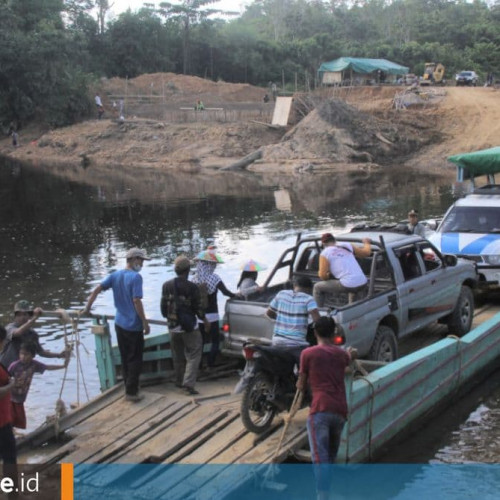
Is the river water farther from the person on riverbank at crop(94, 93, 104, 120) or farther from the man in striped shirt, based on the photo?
the person on riverbank at crop(94, 93, 104, 120)

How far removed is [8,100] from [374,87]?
31435 millimetres

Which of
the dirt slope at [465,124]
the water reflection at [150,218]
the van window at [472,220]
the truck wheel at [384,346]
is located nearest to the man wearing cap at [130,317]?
the water reflection at [150,218]

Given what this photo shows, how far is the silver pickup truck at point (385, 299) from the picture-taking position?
8.66 meters

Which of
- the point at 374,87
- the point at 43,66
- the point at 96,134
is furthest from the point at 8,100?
the point at 374,87

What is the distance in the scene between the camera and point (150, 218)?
27734mm

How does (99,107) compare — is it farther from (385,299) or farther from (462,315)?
(385,299)

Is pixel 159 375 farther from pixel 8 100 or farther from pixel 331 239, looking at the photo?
pixel 8 100

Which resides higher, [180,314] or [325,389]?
[180,314]

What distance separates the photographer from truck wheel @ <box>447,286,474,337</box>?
10.8 metres

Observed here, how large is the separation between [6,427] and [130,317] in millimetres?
1848

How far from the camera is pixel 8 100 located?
212ft

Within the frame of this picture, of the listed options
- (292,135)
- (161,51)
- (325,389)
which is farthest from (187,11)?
(325,389)

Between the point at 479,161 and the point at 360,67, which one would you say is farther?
the point at 360,67

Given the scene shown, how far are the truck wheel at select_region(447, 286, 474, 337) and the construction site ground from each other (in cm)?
3492
